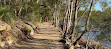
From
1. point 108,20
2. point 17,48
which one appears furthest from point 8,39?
point 108,20

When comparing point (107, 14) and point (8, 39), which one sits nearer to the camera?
point (8, 39)

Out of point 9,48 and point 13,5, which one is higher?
point 13,5

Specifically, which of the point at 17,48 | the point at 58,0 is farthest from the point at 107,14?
the point at 17,48

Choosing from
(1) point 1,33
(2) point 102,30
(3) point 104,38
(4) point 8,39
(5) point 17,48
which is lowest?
(3) point 104,38

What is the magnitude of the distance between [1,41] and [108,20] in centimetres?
1686

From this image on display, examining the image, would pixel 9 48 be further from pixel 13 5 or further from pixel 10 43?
pixel 13 5

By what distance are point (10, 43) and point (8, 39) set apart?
0.29 m

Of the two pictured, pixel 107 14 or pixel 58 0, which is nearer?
pixel 107 14

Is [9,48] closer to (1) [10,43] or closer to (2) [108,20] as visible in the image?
(1) [10,43]

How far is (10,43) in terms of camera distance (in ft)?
25.3

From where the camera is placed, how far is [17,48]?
779cm

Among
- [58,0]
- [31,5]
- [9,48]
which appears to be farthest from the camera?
[58,0]

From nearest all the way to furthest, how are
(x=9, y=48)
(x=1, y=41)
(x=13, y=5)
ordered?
(x=1, y=41) → (x=9, y=48) → (x=13, y=5)

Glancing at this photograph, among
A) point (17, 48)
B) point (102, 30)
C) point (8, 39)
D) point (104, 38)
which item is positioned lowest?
point (104, 38)
